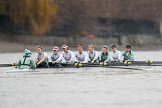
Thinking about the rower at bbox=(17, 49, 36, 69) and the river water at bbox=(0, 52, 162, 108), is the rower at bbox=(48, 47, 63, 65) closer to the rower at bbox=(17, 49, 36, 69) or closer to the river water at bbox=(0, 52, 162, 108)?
the river water at bbox=(0, 52, 162, 108)

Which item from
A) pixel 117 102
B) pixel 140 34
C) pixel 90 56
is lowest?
pixel 117 102

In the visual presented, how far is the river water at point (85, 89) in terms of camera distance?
531 inches

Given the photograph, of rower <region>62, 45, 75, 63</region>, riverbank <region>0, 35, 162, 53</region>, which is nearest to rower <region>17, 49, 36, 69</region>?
rower <region>62, 45, 75, 63</region>

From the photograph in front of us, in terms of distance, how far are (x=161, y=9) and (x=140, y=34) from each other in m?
7.32

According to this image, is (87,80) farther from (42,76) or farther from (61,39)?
(61,39)

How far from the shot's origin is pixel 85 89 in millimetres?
16203

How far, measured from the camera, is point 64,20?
202 feet

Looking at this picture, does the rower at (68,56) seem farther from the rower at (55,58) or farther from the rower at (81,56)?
the rower at (55,58)

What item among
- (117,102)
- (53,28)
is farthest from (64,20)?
(117,102)

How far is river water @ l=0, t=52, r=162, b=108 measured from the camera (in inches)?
531

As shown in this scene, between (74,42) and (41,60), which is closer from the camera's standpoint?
(41,60)

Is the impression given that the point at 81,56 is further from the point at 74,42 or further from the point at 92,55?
the point at 74,42

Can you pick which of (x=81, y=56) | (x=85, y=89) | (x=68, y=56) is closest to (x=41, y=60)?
(x=68, y=56)

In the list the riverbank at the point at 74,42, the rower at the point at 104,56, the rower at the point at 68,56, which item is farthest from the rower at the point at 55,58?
the riverbank at the point at 74,42
